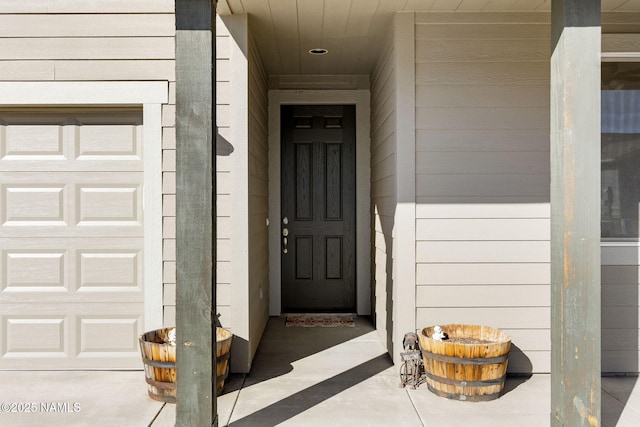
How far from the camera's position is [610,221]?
3406mm

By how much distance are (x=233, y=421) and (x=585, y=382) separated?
1674mm

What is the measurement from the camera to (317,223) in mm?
5262

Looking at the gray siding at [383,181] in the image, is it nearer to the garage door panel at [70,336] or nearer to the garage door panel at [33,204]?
the garage door panel at [70,336]

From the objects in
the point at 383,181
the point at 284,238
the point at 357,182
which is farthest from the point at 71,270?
the point at 357,182

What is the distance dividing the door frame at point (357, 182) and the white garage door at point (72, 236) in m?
1.82

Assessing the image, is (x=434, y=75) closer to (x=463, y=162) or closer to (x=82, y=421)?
(x=463, y=162)

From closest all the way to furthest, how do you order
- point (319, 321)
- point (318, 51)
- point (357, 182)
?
point (318, 51) → point (319, 321) → point (357, 182)

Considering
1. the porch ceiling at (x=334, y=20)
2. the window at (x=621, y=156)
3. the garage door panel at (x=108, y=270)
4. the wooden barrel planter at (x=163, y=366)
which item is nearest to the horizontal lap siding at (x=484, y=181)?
the porch ceiling at (x=334, y=20)

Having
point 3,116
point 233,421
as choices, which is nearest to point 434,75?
point 233,421

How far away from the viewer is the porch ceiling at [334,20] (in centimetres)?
319

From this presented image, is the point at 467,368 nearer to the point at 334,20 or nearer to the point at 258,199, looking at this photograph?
the point at 258,199

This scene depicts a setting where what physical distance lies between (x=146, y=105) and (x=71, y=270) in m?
1.20

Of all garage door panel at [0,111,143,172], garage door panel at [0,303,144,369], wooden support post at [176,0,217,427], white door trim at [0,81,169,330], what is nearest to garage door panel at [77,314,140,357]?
garage door panel at [0,303,144,369]

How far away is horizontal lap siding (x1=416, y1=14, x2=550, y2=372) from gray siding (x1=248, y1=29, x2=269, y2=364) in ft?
3.78
